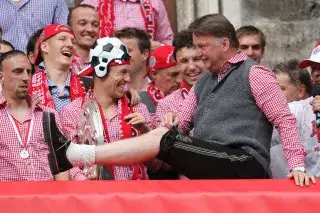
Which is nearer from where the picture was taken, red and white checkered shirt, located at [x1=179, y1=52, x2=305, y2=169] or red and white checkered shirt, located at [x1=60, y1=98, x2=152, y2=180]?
red and white checkered shirt, located at [x1=179, y1=52, x2=305, y2=169]

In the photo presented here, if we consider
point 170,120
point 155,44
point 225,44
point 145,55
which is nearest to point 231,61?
point 225,44

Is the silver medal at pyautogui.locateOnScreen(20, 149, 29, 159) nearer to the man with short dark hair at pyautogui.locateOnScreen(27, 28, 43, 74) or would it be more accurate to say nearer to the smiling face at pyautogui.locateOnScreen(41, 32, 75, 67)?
the smiling face at pyautogui.locateOnScreen(41, 32, 75, 67)

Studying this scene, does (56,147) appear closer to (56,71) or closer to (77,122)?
(77,122)

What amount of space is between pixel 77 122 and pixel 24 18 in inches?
98.3

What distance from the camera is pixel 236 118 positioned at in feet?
27.7

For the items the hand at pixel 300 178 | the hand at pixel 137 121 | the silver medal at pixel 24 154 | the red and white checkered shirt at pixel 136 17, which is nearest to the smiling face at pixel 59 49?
the red and white checkered shirt at pixel 136 17

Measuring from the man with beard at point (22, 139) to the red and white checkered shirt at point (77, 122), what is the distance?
0.15 m

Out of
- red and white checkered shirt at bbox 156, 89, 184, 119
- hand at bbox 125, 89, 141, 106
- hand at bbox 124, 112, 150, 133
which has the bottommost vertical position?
red and white checkered shirt at bbox 156, 89, 184, 119

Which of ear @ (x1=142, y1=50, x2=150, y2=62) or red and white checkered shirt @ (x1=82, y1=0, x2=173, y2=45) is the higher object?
red and white checkered shirt @ (x1=82, y1=0, x2=173, y2=45)

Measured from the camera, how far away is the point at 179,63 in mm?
10133

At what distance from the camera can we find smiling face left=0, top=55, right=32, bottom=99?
30.0 feet

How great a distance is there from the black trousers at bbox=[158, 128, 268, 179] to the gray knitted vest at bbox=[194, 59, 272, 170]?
0.08m

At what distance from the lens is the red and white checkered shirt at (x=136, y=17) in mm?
11367

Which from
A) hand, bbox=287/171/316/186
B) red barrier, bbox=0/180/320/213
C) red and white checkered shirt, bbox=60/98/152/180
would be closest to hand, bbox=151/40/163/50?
red and white checkered shirt, bbox=60/98/152/180
